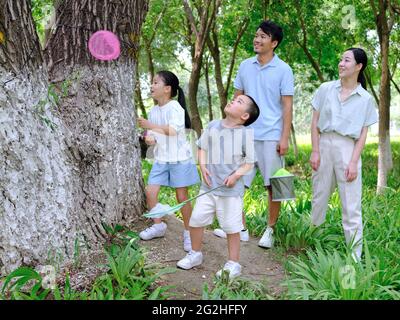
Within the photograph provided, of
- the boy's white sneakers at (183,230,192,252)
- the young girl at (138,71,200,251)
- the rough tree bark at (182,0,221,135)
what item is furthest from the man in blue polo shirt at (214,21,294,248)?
the rough tree bark at (182,0,221,135)

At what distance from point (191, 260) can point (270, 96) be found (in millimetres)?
1396

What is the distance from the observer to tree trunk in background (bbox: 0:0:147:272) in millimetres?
2943

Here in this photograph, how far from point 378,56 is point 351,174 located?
861 centimetres

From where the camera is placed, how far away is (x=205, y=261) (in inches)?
139

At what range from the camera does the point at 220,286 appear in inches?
122

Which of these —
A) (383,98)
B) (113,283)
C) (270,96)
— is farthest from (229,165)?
(383,98)

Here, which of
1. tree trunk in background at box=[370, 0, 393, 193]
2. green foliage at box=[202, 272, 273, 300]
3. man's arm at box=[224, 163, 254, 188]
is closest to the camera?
green foliage at box=[202, 272, 273, 300]

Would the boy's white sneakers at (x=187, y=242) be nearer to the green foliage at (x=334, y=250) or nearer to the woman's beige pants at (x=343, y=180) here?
the green foliage at (x=334, y=250)

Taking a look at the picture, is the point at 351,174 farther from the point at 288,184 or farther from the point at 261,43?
the point at 261,43

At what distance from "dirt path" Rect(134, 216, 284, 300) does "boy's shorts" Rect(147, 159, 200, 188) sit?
0.37m

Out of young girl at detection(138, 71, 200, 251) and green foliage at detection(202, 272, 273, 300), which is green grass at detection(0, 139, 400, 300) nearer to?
green foliage at detection(202, 272, 273, 300)

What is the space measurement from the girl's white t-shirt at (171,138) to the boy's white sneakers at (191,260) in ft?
2.42

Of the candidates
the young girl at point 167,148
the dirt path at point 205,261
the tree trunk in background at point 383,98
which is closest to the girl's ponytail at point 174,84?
the young girl at point 167,148

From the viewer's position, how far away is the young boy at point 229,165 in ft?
10.6
